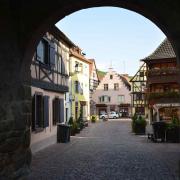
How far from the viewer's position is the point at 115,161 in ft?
35.6

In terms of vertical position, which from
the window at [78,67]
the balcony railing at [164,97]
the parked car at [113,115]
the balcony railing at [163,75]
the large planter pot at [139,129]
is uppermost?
the window at [78,67]

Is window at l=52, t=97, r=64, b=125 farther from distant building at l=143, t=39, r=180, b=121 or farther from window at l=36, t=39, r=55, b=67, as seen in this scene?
distant building at l=143, t=39, r=180, b=121

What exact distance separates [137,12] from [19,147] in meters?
3.27

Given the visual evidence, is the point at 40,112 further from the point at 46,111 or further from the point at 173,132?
the point at 173,132

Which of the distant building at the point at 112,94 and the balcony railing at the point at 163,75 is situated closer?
the balcony railing at the point at 163,75

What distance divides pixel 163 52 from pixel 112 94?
28275 millimetres

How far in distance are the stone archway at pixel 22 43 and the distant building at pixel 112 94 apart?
55.5 m

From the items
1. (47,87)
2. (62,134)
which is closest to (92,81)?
(62,134)

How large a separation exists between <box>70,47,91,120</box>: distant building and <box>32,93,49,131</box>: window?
21.7 m

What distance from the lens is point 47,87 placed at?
1662 cm

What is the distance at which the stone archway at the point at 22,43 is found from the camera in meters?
Result: 6.02

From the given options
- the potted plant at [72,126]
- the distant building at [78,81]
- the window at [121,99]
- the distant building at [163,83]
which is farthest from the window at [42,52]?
the window at [121,99]

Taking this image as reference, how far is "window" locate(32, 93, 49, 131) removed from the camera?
46.8 ft

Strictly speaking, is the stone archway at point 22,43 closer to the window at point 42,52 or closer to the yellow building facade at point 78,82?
the window at point 42,52
